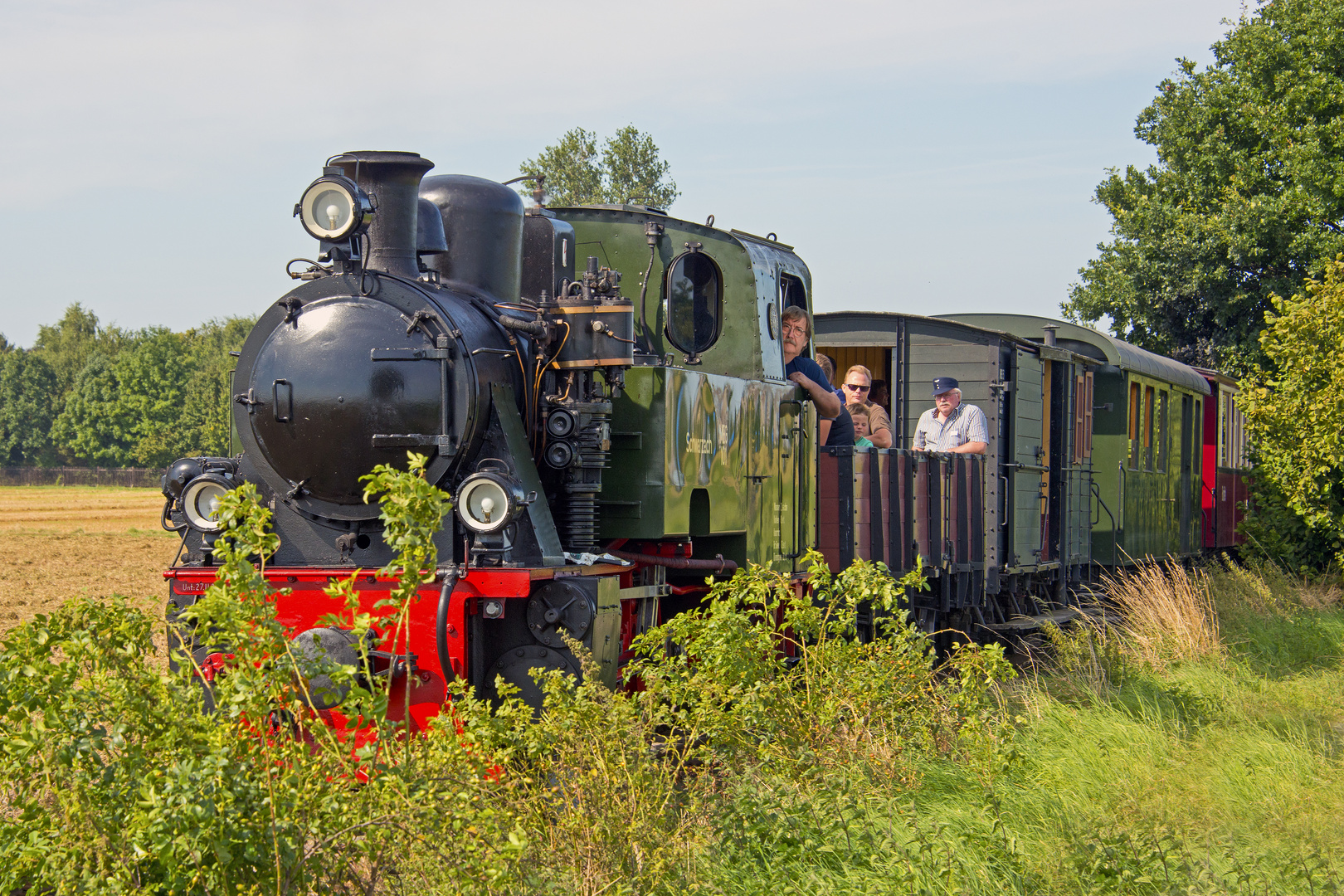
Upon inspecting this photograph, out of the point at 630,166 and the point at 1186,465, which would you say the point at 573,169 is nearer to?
the point at 630,166

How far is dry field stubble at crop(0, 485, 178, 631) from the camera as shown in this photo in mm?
15734

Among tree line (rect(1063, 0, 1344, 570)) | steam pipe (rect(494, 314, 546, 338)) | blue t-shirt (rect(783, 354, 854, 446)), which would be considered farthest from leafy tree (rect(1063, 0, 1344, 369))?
steam pipe (rect(494, 314, 546, 338))

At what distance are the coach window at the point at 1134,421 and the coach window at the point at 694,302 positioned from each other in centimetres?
897

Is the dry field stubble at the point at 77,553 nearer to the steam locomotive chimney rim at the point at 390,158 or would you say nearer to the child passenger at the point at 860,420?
the steam locomotive chimney rim at the point at 390,158

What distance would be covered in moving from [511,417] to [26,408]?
83149 millimetres

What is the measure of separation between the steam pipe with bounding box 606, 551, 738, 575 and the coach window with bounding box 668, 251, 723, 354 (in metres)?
1.11

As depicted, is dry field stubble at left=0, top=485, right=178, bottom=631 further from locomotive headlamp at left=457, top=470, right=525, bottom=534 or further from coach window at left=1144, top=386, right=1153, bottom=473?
coach window at left=1144, top=386, right=1153, bottom=473

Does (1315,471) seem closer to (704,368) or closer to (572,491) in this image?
(704,368)

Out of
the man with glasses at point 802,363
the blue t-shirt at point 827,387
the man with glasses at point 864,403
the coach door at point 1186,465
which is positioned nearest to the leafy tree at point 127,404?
the coach door at point 1186,465

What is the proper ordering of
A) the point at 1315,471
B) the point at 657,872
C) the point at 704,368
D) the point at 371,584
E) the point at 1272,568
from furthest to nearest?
1. the point at 1272,568
2. the point at 1315,471
3. the point at 704,368
4. the point at 371,584
5. the point at 657,872

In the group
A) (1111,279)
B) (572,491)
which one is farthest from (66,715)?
(1111,279)

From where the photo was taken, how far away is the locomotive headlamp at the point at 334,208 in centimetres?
566

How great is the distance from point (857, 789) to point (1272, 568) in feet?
41.8

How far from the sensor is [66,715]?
3.37 metres
